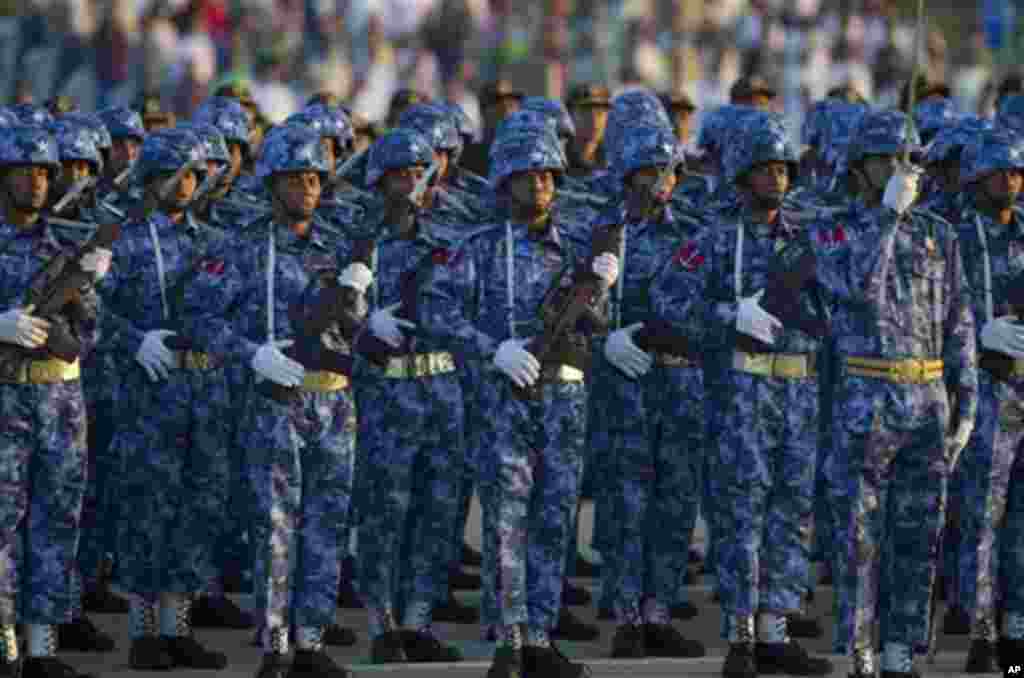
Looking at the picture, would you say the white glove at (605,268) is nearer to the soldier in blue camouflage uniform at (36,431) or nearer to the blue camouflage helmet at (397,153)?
the blue camouflage helmet at (397,153)

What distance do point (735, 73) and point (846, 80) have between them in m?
1.51

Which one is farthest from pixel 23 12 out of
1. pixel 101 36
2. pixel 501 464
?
pixel 501 464

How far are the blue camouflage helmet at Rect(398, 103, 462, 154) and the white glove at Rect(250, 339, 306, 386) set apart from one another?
7.95 feet

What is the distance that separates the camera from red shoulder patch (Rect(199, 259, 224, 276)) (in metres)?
13.7

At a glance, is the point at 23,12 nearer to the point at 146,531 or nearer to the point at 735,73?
the point at 735,73

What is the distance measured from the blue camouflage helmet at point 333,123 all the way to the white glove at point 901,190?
10.7ft

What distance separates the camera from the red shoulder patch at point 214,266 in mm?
13695

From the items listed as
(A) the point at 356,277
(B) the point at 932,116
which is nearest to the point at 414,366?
(A) the point at 356,277

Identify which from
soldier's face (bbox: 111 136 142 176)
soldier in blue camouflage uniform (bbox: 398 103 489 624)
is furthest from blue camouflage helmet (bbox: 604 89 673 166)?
soldier's face (bbox: 111 136 142 176)

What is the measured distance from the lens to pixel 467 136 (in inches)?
695

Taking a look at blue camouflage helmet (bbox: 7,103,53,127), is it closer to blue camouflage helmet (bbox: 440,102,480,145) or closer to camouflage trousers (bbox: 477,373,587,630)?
blue camouflage helmet (bbox: 440,102,480,145)

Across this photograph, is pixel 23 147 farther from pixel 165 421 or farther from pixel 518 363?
pixel 518 363

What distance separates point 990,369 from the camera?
14.1 meters

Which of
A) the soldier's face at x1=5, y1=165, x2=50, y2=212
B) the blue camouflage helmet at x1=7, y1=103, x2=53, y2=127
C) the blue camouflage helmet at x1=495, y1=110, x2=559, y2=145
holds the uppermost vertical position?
the blue camouflage helmet at x1=7, y1=103, x2=53, y2=127
